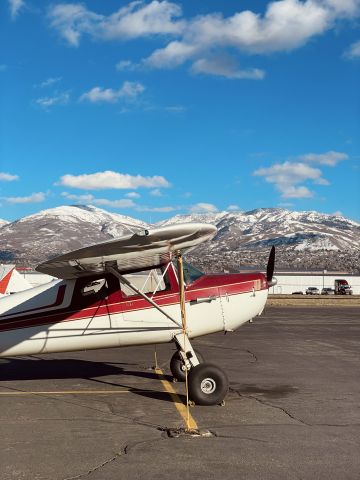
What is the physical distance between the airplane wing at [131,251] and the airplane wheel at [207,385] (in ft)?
6.98

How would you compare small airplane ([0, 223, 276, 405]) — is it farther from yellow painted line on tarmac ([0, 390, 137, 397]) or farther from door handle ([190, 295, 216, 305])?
yellow painted line on tarmac ([0, 390, 137, 397])

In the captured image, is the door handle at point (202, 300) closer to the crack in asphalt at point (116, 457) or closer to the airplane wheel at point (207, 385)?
the airplane wheel at point (207, 385)

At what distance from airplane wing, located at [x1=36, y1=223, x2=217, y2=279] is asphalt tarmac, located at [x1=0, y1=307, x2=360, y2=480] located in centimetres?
233

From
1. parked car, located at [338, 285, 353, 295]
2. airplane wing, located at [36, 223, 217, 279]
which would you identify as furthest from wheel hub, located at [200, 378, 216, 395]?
parked car, located at [338, 285, 353, 295]

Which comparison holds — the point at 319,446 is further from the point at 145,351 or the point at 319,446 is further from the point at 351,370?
the point at 145,351

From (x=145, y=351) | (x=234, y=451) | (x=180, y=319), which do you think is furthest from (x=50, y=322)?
(x=145, y=351)

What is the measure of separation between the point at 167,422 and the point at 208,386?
1304 mm

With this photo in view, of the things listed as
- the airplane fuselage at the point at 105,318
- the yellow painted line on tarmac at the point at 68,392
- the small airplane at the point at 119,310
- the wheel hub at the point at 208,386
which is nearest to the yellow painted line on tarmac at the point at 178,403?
the wheel hub at the point at 208,386

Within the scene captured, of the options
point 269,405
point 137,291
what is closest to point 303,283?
point 269,405

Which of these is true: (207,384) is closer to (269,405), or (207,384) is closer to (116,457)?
(269,405)

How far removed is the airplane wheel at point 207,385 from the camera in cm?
833

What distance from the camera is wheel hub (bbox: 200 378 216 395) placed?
841 cm

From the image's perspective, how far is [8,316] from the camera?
9.52m

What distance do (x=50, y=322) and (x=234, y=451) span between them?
15.7 feet
